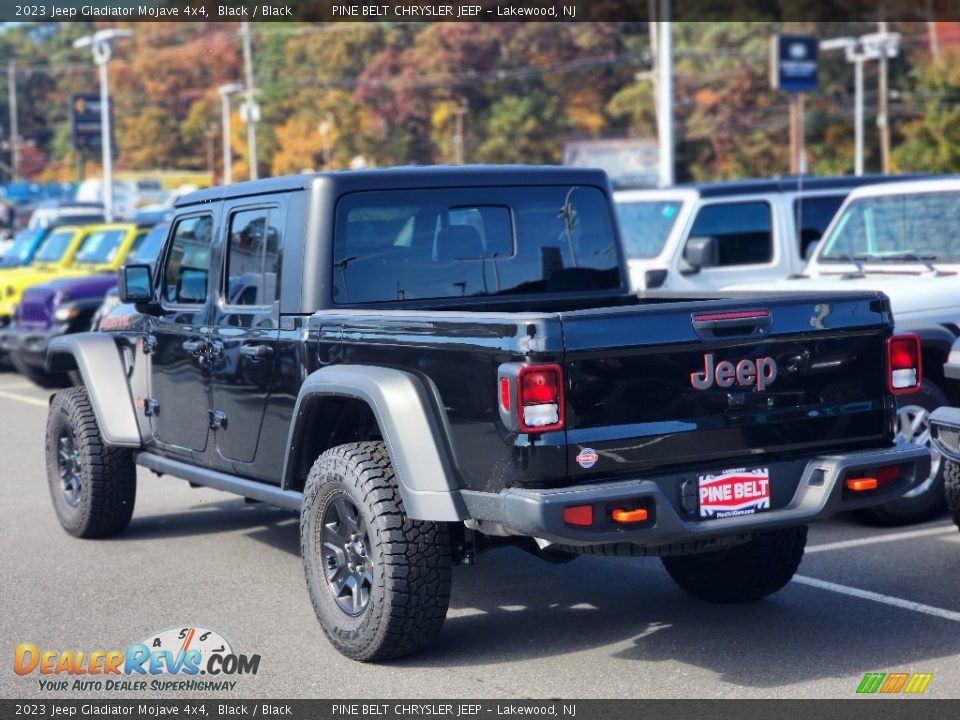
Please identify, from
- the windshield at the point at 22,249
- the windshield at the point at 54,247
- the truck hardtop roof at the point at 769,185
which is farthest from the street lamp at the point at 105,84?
the truck hardtop roof at the point at 769,185

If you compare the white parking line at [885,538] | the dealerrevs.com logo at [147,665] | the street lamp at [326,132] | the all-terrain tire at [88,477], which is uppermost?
the street lamp at [326,132]

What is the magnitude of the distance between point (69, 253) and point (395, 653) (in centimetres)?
1425

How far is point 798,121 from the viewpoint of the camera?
156ft

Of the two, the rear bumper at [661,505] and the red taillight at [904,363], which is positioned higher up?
the red taillight at [904,363]

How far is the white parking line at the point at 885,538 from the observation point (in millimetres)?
7477

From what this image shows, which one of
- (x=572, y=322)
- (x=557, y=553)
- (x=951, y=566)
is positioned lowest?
(x=951, y=566)

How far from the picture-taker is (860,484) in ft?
17.8

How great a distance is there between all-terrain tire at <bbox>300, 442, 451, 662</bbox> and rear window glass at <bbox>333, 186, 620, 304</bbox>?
96 cm

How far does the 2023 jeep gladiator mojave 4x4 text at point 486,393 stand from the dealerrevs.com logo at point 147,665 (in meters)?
0.46

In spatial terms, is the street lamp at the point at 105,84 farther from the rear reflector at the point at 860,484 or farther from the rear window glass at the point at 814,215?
the rear reflector at the point at 860,484

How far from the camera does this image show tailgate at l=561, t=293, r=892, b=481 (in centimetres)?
498

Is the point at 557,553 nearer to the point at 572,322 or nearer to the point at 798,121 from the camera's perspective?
the point at 572,322

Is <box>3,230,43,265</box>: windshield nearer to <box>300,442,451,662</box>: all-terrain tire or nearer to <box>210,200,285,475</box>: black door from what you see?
<box>210,200,285,475</box>: black door

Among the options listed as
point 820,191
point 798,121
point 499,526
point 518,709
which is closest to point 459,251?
point 499,526
